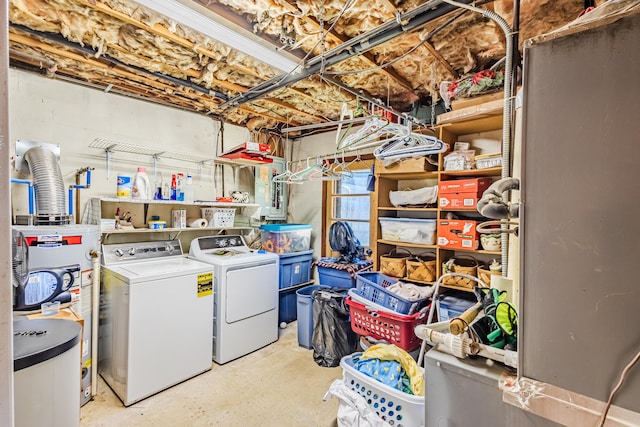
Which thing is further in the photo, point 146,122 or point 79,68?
point 146,122

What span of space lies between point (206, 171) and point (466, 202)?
2.86m

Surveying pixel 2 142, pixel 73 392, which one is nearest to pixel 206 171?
pixel 73 392

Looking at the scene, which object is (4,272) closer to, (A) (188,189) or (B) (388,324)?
(B) (388,324)

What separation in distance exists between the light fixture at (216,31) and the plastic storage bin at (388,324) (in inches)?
74.6

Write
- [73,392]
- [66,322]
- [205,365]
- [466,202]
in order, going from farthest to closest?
[205,365], [466,202], [66,322], [73,392]

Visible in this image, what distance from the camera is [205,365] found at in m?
2.65

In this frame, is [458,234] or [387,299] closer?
[387,299]

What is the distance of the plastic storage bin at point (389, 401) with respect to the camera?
57.6 inches

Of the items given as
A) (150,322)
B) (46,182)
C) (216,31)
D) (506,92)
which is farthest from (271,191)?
(506,92)

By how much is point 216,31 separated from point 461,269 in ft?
8.06

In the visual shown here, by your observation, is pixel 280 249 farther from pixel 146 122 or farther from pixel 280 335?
pixel 146 122

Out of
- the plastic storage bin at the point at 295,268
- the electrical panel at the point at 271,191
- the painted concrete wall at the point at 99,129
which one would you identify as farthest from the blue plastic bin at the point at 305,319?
A: the painted concrete wall at the point at 99,129

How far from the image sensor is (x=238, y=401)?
89.4 inches

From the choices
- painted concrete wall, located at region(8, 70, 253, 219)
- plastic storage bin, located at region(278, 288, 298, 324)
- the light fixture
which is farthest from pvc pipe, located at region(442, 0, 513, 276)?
painted concrete wall, located at region(8, 70, 253, 219)
